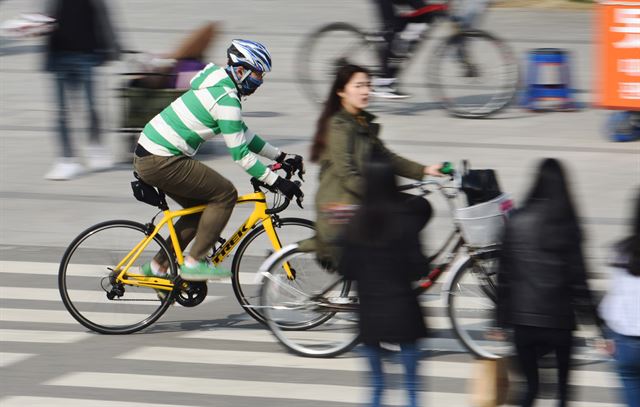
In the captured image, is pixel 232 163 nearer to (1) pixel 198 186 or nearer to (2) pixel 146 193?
(2) pixel 146 193

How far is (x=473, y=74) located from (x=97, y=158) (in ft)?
13.9

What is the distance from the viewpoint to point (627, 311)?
5688 mm

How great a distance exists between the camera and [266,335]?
8.55m

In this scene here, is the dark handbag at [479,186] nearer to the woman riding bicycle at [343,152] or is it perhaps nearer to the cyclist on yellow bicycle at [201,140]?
the woman riding bicycle at [343,152]

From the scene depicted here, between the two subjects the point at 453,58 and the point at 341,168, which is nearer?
the point at 341,168

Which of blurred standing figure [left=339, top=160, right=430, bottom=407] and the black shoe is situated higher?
blurred standing figure [left=339, top=160, right=430, bottom=407]

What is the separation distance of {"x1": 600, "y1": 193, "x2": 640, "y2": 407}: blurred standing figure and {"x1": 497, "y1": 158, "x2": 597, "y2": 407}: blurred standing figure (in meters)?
0.14

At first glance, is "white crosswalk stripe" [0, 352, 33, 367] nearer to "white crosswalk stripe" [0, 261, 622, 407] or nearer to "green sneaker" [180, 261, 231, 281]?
"white crosswalk stripe" [0, 261, 622, 407]

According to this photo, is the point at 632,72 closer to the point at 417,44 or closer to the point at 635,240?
the point at 417,44

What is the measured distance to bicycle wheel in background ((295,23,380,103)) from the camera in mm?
15289

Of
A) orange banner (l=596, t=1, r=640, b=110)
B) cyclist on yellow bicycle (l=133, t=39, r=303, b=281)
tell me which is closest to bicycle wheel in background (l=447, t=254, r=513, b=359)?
cyclist on yellow bicycle (l=133, t=39, r=303, b=281)

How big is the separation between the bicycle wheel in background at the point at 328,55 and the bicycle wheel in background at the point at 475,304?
751 centimetres

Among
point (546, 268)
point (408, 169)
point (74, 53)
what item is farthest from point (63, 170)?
point (546, 268)

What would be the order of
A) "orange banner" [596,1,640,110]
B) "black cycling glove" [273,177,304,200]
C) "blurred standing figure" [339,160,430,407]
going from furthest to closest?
"orange banner" [596,1,640,110] < "black cycling glove" [273,177,304,200] < "blurred standing figure" [339,160,430,407]
